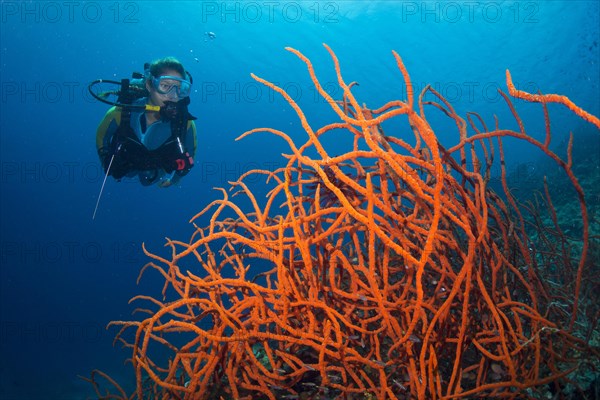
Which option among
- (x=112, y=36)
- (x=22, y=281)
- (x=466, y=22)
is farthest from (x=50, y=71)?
(x=466, y=22)

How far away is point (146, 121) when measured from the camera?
6.88m

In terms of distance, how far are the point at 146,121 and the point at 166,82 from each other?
3.31 ft

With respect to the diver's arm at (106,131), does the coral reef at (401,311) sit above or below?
below

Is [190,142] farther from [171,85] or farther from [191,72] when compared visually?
[191,72]

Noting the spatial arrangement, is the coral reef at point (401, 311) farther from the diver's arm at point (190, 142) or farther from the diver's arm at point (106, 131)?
the diver's arm at point (190, 142)

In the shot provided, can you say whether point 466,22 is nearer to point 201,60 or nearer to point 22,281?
point 201,60

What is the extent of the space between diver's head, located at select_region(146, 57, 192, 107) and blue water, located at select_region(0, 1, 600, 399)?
10.4 meters

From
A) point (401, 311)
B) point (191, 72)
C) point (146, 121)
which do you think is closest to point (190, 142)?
point (146, 121)

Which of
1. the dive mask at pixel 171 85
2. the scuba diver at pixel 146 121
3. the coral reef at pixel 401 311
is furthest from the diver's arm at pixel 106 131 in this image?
the coral reef at pixel 401 311

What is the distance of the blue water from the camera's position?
3051 centimetres

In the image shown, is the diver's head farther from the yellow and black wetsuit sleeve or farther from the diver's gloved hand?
the diver's gloved hand

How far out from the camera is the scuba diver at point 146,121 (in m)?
6.22

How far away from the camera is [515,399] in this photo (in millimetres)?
1854

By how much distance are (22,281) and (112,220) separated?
27.2 metres
